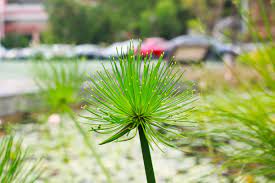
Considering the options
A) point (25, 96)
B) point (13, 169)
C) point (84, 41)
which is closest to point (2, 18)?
point (84, 41)

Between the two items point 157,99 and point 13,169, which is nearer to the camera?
point 157,99

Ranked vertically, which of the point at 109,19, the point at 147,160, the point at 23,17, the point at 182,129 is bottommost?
the point at 182,129

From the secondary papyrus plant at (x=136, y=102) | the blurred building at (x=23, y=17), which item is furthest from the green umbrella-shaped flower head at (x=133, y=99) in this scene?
the blurred building at (x=23, y=17)

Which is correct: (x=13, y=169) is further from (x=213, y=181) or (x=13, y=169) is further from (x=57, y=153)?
(x=57, y=153)

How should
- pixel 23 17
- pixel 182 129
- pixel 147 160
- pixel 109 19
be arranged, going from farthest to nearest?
pixel 23 17 → pixel 109 19 → pixel 182 129 → pixel 147 160

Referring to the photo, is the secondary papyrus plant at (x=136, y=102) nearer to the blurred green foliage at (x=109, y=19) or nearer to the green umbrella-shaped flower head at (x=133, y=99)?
the green umbrella-shaped flower head at (x=133, y=99)

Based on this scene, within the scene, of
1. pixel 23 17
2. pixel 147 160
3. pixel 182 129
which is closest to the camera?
pixel 147 160

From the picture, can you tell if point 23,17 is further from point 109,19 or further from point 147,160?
point 147,160

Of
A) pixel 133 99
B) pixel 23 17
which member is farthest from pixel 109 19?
pixel 133 99
